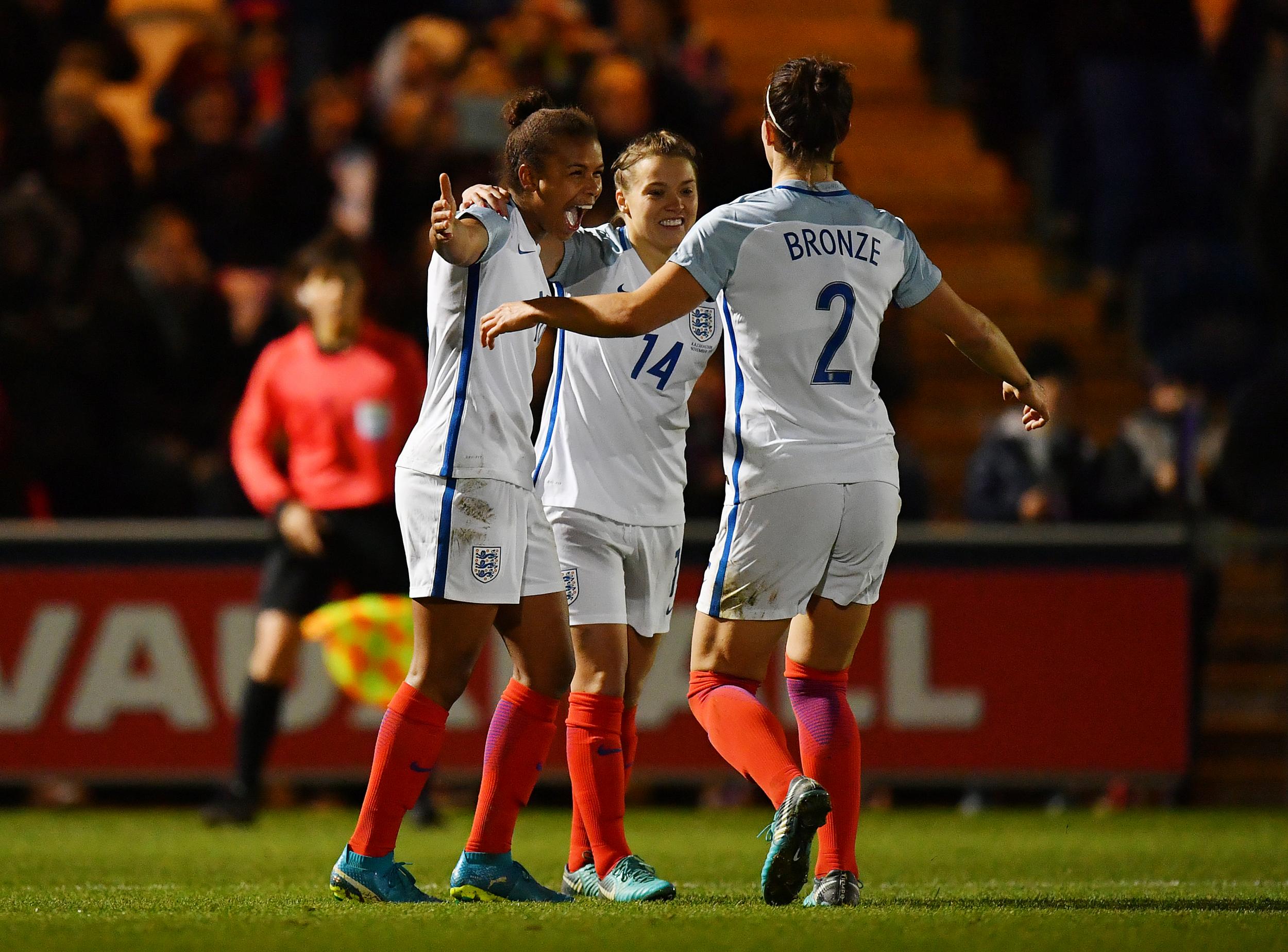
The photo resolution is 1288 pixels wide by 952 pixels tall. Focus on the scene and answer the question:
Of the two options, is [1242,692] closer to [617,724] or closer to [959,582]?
[959,582]

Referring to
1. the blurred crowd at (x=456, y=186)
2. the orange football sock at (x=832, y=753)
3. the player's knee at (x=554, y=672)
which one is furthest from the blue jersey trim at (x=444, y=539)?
the blurred crowd at (x=456, y=186)

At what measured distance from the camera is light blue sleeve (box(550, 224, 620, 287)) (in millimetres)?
5637

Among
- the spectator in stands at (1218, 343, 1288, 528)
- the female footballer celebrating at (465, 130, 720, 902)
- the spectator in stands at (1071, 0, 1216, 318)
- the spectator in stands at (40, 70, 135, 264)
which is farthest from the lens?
the spectator in stands at (1071, 0, 1216, 318)

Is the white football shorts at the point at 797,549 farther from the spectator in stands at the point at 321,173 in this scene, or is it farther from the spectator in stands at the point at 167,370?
the spectator in stands at the point at 321,173

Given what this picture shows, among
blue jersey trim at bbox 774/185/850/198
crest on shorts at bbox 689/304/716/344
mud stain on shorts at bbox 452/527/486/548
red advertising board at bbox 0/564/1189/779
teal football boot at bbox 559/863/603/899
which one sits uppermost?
blue jersey trim at bbox 774/185/850/198

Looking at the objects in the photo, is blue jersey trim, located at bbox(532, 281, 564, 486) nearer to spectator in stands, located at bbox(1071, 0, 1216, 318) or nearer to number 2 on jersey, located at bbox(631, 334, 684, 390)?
number 2 on jersey, located at bbox(631, 334, 684, 390)

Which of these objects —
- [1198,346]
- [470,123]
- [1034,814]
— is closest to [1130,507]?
[1034,814]

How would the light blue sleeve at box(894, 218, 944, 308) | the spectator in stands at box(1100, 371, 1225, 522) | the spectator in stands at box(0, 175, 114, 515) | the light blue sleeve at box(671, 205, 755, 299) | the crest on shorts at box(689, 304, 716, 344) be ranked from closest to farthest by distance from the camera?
the light blue sleeve at box(671, 205, 755, 299), the light blue sleeve at box(894, 218, 944, 308), the crest on shorts at box(689, 304, 716, 344), the spectator in stands at box(0, 175, 114, 515), the spectator in stands at box(1100, 371, 1225, 522)

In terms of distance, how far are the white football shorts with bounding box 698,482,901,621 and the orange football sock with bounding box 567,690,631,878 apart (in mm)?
479

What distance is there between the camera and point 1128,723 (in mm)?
9367

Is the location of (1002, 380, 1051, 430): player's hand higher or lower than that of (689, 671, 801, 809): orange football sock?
higher

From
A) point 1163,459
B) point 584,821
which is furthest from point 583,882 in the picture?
point 1163,459

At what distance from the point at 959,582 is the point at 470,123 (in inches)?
158

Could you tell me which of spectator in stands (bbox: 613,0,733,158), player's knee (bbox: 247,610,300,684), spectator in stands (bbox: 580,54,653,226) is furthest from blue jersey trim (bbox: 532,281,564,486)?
spectator in stands (bbox: 613,0,733,158)
